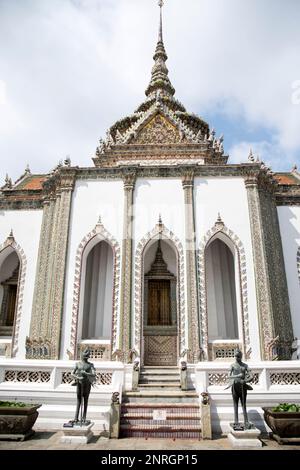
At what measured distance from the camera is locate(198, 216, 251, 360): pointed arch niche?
10234mm

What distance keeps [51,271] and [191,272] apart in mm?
4631

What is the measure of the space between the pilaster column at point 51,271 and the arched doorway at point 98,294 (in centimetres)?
94

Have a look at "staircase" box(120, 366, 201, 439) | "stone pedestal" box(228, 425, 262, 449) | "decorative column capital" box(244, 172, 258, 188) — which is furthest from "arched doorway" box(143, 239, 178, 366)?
"stone pedestal" box(228, 425, 262, 449)

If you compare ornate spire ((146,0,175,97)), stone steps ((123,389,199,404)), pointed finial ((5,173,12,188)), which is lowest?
stone steps ((123,389,199,404))

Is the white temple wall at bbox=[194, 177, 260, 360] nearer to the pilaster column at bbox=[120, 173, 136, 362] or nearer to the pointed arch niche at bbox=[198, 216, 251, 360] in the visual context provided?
the pointed arch niche at bbox=[198, 216, 251, 360]

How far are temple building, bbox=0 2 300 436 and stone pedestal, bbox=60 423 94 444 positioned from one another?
2355mm

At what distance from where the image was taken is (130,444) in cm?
627

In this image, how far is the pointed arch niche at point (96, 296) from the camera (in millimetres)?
10461

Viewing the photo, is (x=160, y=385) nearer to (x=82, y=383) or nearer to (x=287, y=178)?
(x=82, y=383)

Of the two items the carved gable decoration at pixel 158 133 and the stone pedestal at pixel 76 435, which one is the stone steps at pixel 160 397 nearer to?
the stone pedestal at pixel 76 435

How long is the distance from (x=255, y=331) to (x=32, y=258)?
26.5 feet

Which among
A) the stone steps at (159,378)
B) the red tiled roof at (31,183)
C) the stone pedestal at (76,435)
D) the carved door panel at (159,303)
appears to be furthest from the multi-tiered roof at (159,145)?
the stone pedestal at (76,435)
